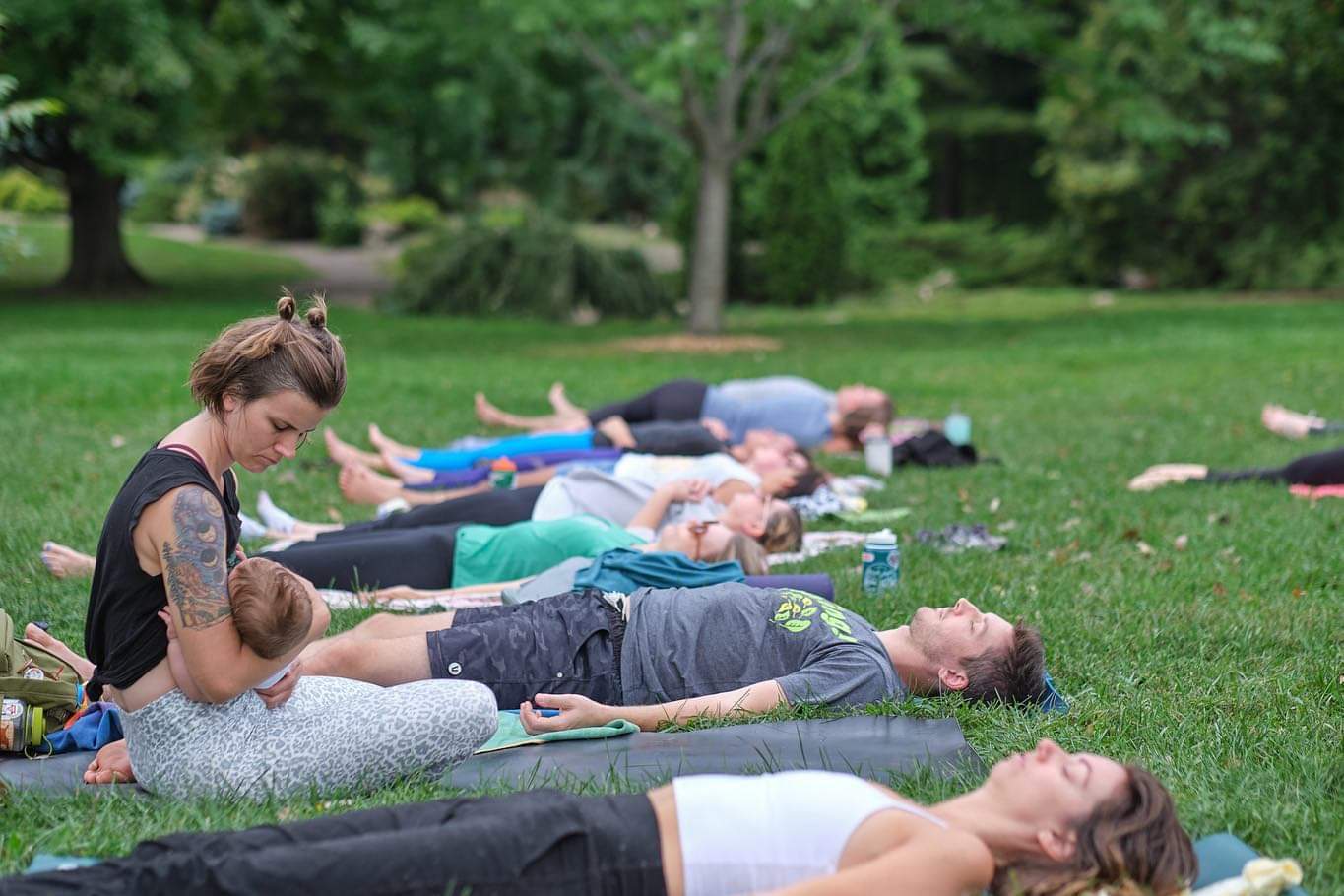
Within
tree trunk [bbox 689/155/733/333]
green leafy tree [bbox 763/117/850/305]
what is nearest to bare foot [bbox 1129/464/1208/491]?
tree trunk [bbox 689/155/733/333]

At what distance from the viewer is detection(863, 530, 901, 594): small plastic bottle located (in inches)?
232

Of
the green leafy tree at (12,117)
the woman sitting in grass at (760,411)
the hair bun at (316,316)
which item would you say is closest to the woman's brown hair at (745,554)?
A: the hair bun at (316,316)

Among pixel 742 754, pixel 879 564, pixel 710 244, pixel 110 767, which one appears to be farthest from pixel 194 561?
pixel 710 244

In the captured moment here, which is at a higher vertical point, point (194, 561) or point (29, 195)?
point (29, 195)

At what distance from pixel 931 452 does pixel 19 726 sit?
648 centimetres

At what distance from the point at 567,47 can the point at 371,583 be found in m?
14.1

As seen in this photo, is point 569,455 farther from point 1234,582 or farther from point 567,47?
point 567,47

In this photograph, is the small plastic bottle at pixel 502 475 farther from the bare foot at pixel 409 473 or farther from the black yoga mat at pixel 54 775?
the black yoga mat at pixel 54 775

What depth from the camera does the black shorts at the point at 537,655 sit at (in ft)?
14.6

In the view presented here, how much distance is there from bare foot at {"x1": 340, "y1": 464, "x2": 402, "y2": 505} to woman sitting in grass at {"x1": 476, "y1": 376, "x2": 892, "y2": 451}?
185 centimetres

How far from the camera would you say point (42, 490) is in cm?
780

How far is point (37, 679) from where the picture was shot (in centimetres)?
421

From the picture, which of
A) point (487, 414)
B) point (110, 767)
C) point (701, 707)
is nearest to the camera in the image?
point (110, 767)

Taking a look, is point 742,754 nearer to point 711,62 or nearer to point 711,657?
point 711,657
